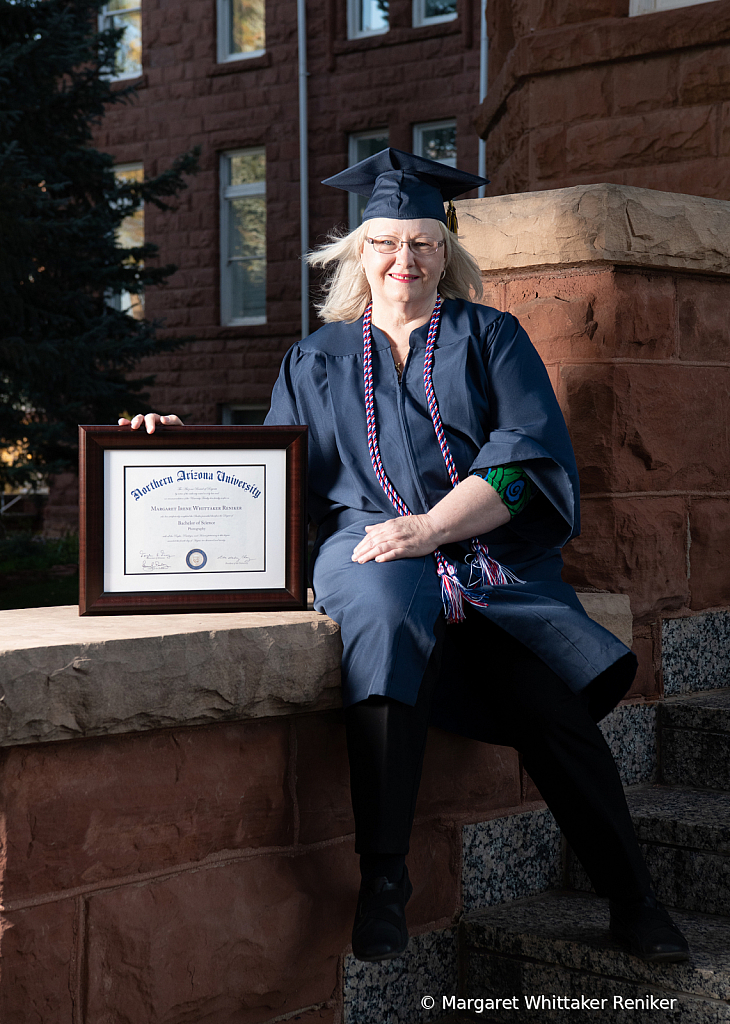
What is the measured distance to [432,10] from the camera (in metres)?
A: 11.6

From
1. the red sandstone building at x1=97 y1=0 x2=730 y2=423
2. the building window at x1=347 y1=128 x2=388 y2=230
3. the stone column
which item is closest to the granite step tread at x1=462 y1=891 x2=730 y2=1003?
the stone column

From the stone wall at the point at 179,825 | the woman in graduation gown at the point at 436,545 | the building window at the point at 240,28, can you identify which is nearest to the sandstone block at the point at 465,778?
the stone wall at the point at 179,825

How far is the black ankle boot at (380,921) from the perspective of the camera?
6.53ft

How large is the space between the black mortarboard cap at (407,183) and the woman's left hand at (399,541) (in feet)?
2.37

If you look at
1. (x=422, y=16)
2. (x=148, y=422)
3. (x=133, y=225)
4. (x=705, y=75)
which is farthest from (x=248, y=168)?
(x=148, y=422)

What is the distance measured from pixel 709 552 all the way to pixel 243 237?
34.6ft

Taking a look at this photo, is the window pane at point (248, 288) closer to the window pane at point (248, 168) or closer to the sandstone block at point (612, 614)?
the window pane at point (248, 168)

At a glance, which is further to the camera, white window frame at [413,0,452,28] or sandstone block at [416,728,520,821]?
white window frame at [413,0,452,28]

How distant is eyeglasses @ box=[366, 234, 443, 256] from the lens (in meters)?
2.51

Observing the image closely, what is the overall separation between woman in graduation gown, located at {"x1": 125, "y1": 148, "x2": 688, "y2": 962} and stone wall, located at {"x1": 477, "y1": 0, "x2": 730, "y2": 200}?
6.28 ft

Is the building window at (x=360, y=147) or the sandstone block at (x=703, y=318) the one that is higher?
the building window at (x=360, y=147)

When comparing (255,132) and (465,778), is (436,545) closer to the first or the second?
(465,778)

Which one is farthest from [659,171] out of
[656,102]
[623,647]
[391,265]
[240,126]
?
[240,126]

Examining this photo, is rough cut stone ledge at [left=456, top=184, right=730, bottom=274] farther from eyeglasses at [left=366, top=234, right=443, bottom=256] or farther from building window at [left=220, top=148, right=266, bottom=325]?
building window at [left=220, top=148, right=266, bottom=325]
